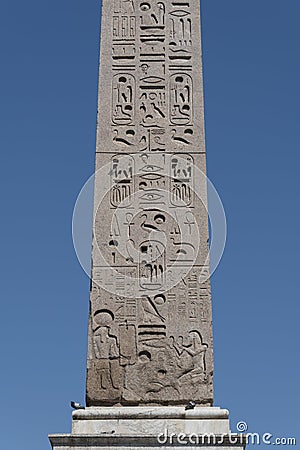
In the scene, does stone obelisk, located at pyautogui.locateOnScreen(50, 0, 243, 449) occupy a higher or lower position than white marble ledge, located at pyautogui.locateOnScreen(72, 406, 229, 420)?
higher

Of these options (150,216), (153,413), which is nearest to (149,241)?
(150,216)

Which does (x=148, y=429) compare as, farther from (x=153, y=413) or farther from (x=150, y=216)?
(x=150, y=216)

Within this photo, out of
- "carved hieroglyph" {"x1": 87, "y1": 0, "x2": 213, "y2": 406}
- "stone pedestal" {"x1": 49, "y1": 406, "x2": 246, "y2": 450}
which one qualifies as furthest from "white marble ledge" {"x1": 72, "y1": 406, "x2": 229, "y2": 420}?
"carved hieroglyph" {"x1": 87, "y1": 0, "x2": 213, "y2": 406}

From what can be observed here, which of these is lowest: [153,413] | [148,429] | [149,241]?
[148,429]

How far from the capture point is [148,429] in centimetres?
726

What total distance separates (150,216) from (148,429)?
163 centimetres


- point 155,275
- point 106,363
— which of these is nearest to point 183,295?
point 155,275

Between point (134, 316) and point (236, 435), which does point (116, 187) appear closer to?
point (134, 316)

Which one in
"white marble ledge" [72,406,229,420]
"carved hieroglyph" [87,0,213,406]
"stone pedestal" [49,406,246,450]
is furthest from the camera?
"carved hieroglyph" [87,0,213,406]

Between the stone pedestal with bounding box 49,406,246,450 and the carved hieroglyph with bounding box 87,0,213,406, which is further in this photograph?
the carved hieroglyph with bounding box 87,0,213,406

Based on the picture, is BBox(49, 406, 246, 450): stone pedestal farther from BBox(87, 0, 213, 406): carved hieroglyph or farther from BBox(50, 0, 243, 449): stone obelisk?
BBox(87, 0, 213, 406): carved hieroglyph

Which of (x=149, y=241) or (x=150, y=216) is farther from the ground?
(x=150, y=216)

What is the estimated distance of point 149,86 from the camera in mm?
8492

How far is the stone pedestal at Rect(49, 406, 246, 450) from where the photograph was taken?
7102 millimetres
